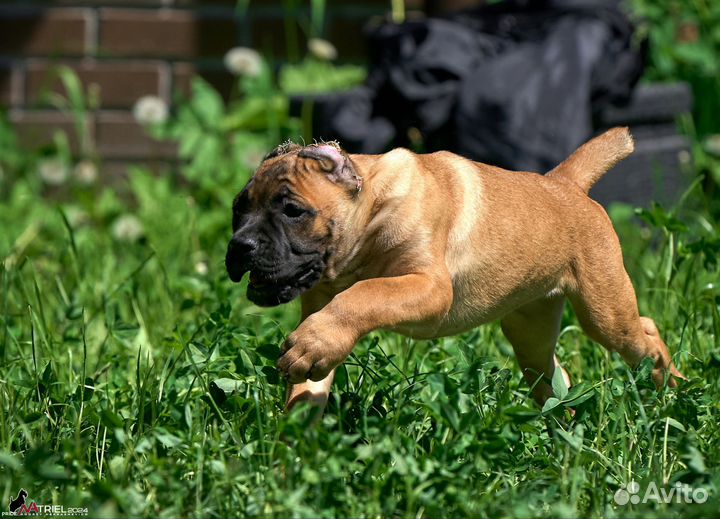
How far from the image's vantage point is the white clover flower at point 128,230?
18.1 ft

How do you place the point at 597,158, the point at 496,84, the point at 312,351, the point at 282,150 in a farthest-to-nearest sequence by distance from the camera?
the point at 496,84
the point at 597,158
the point at 282,150
the point at 312,351

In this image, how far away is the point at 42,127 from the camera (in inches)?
263

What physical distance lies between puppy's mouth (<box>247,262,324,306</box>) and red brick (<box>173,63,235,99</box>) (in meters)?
4.07

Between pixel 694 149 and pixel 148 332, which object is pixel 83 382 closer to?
pixel 148 332

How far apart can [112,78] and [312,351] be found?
4.59 meters

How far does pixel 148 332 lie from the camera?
4.01 m

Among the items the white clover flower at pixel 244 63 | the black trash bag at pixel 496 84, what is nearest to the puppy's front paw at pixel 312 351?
the black trash bag at pixel 496 84

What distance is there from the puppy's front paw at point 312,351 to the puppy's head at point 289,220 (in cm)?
26

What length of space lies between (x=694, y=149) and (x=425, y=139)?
5.34 ft

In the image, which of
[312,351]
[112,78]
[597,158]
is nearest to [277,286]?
[312,351]

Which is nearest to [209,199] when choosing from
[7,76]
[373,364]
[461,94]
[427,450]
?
[461,94]

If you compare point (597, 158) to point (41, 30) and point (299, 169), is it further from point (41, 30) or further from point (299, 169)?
point (41, 30)

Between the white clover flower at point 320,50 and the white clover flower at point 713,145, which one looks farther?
the white clover flower at point 320,50

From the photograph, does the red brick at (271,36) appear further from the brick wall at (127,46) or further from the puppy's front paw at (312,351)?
the puppy's front paw at (312,351)
